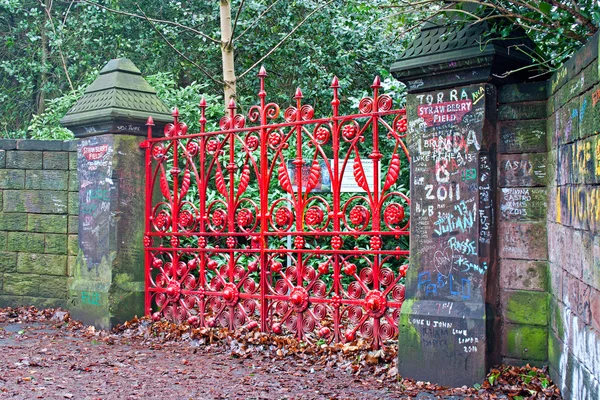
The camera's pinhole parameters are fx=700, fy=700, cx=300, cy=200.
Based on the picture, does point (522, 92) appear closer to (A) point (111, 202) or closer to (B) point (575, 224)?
(B) point (575, 224)

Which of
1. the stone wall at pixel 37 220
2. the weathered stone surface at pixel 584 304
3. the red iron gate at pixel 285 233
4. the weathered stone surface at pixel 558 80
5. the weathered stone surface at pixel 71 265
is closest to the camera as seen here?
the weathered stone surface at pixel 584 304

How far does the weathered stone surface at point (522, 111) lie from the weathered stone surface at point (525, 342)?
1499mm

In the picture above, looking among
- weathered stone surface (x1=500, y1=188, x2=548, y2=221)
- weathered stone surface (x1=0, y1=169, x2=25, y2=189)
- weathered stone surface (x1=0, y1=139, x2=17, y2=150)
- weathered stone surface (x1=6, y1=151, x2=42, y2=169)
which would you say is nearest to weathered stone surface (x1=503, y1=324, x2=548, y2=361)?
weathered stone surface (x1=500, y1=188, x2=548, y2=221)

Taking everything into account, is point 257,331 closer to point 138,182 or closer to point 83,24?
point 138,182

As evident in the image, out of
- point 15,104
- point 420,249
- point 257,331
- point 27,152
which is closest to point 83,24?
point 15,104

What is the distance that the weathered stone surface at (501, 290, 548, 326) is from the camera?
16.2ft

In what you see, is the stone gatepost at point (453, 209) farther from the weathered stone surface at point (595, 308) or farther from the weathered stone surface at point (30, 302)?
the weathered stone surface at point (30, 302)

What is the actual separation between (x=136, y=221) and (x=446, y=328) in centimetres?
386

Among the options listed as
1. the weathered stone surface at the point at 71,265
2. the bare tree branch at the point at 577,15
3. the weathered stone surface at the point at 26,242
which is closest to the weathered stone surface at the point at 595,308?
the bare tree branch at the point at 577,15

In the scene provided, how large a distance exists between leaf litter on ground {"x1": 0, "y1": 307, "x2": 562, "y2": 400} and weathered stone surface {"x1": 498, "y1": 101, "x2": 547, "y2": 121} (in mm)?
1784

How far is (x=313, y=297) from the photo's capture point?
243 inches

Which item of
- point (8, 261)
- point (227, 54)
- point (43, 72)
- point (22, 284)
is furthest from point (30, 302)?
point (43, 72)

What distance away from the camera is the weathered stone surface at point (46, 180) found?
8.11 meters

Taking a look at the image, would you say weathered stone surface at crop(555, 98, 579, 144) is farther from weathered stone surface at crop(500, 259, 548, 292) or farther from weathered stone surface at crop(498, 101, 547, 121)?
weathered stone surface at crop(500, 259, 548, 292)
